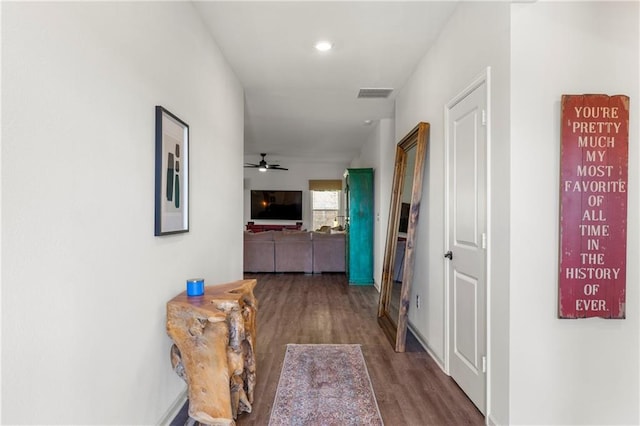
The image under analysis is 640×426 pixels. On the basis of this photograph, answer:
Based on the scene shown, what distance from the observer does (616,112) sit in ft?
6.08

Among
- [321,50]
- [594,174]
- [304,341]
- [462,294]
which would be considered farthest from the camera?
[304,341]

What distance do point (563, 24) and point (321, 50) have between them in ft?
6.27

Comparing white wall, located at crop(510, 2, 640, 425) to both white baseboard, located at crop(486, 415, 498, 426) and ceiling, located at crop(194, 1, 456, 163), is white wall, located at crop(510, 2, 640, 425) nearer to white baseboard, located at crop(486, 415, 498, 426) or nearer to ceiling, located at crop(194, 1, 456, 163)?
white baseboard, located at crop(486, 415, 498, 426)

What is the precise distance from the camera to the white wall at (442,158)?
1964mm

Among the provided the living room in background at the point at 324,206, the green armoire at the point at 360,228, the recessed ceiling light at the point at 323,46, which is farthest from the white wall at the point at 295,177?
the recessed ceiling light at the point at 323,46

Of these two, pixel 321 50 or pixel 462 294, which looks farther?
pixel 321 50

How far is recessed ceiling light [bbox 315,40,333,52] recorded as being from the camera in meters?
3.08

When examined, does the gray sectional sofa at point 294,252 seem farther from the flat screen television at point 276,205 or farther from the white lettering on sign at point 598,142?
the white lettering on sign at point 598,142

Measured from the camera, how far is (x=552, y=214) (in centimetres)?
190

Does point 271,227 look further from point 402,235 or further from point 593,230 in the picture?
point 593,230

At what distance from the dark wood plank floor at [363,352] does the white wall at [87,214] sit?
94 centimetres

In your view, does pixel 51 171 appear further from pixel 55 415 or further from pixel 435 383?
pixel 435 383

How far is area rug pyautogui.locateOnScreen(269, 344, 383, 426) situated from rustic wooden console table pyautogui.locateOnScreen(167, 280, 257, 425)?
0.41 meters

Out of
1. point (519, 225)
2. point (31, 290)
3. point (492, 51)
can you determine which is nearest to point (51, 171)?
point (31, 290)
